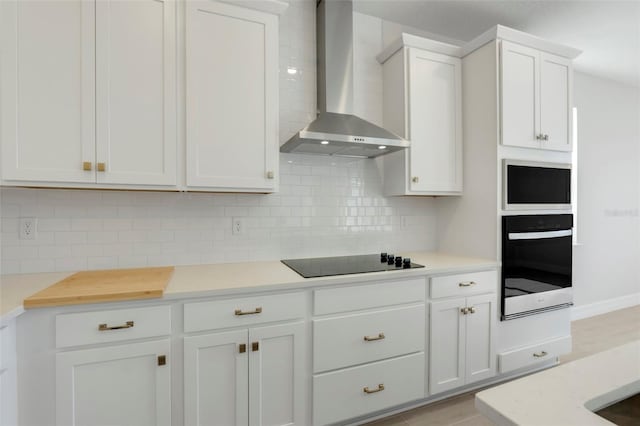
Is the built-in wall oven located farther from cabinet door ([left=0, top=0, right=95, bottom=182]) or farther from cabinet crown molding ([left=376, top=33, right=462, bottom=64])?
cabinet door ([left=0, top=0, right=95, bottom=182])

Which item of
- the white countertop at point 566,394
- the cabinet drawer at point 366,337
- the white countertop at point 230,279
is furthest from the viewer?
the cabinet drawer at point 366,337

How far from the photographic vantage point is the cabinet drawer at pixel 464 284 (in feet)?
6.91

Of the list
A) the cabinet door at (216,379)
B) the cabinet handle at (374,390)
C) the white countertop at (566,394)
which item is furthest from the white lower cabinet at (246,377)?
the white countertop at (566,394)

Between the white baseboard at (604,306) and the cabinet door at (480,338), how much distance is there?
2211 millimetres

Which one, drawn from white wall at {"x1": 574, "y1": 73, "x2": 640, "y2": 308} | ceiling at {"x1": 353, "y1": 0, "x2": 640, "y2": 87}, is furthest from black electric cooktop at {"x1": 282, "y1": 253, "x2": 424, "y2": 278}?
white wall at {"x1": 574, "y1": 73, "x2": 640, "y2": 308}

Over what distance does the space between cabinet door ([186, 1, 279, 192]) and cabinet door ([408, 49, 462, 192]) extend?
1090 millimetres

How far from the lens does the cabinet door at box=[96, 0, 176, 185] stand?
5.55 feet

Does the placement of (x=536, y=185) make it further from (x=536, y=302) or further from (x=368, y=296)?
(x=368, y=296)

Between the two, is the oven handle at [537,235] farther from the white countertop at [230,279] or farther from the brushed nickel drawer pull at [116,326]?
the brushed nickel drawer pull at [116,326]

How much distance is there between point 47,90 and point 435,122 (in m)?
2.44

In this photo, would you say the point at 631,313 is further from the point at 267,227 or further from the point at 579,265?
the point at 267,227

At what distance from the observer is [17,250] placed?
183 centimetres

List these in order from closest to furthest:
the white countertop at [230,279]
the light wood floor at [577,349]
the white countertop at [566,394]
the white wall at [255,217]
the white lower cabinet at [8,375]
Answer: the white countertop at [566,394] → the white lower cabinet at [8,375] → the white countertop at [230,279] → the white wall at [255,217] → the light wood floor at [577,349]

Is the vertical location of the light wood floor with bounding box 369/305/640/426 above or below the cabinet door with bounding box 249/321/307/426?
below
